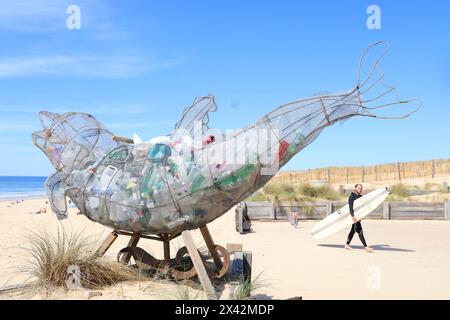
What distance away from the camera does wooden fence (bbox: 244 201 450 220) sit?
16.9 meters

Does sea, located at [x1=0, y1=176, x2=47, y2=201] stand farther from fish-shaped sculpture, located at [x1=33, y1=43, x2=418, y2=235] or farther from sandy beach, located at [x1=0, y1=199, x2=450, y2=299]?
fish-shaped sculpture, located at [x1=33, y1=43, x2=418, y2=235]

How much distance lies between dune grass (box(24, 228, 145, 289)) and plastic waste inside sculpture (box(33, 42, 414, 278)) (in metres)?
0.51

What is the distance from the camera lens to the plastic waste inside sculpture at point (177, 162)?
17.8 ft

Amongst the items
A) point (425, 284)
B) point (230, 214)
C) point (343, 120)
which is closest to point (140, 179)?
point (343, 120)

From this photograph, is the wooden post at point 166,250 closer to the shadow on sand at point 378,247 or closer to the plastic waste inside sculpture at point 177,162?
the plastic waste inside sculpture at point 177,162

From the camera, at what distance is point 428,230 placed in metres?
14.6

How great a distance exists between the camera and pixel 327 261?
9734mm

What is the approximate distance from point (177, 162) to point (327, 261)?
16.4ft

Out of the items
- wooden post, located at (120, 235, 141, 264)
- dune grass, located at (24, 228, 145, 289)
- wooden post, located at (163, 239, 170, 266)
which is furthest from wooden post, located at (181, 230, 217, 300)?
wooden post, located at (120, 235, 141, 264)

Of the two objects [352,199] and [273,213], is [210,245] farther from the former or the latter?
[273,213]

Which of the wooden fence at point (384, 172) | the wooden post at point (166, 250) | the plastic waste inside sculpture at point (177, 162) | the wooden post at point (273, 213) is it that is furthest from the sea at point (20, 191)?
the wooden post at point (166, 250)

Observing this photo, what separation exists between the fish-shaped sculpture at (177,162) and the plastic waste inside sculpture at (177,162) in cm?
1
